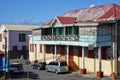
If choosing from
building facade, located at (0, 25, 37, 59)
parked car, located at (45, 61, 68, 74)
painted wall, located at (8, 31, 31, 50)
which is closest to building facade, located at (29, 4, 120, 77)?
parked car, located at (45, 61, 68, 74)

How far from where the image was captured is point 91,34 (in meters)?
34.8

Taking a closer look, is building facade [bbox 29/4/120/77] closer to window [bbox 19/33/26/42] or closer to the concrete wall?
the concrete wall

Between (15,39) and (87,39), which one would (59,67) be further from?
(15,39)

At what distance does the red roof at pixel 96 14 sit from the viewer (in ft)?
124

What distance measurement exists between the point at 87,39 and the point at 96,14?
6.75 meters

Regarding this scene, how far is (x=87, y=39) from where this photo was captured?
35.5 metres

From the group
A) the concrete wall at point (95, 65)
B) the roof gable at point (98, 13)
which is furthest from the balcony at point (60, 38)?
the roof gable at point (98, 13)

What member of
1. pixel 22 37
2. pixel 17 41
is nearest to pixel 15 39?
pixel 17 41

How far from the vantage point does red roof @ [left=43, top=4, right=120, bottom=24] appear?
3792cm

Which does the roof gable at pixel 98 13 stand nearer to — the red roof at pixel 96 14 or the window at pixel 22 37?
the red roof at pixel 96 14

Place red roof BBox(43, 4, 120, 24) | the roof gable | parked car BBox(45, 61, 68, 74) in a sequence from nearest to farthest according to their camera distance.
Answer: parked car BBox(45, 61, 68, 74) → red roof BBox(43, 4, 120, 24) → the roof gable

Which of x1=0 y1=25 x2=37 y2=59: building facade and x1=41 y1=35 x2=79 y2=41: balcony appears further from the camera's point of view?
x1=0 y1=25 x2=37 y2=59: building facade

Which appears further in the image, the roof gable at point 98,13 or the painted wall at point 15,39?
the painted wall at point 15,39

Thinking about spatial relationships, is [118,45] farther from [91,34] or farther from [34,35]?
[34,35]
